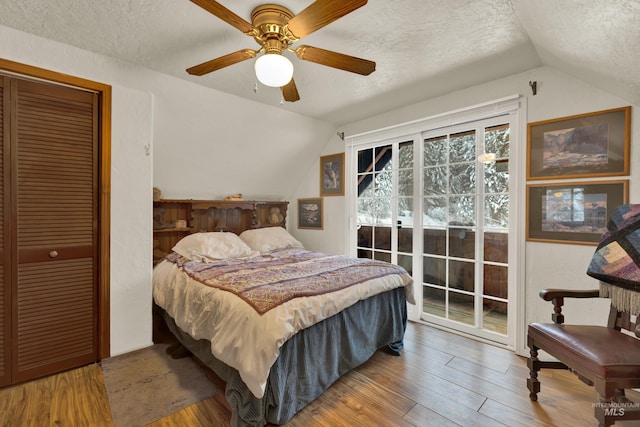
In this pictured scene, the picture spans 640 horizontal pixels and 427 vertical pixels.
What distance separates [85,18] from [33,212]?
1.33m

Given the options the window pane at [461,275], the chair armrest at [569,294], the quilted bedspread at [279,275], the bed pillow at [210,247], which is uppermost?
the bed pillow at [210,247]

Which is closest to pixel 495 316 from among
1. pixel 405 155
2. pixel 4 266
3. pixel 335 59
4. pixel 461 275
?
pixel 461 275

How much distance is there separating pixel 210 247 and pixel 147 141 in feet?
3.67

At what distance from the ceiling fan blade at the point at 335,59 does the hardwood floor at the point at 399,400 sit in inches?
81.7

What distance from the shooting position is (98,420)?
1.65 m

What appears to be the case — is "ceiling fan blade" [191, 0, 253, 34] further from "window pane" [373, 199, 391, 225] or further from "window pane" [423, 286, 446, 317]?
"window pane" [423, 286, 446, 317]

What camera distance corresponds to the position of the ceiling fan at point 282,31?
1.33 m

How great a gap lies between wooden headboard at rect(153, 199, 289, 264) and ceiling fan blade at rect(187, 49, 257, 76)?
168 centimetres

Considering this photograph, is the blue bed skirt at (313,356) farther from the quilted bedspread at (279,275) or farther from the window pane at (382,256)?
the window pane at (382,256)

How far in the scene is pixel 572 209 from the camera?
2.20 metres

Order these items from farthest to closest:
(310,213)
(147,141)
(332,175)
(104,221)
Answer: (310,213), (332,175), (147,141), (104,221)

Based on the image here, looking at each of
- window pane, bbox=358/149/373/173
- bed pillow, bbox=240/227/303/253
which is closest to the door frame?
window pane, bbox=358/149/373/173

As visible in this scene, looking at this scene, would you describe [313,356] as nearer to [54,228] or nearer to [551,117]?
[54,228]

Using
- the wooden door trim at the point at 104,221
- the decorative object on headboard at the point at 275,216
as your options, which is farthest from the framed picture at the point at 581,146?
the wooden door trim at the point at 104,221
